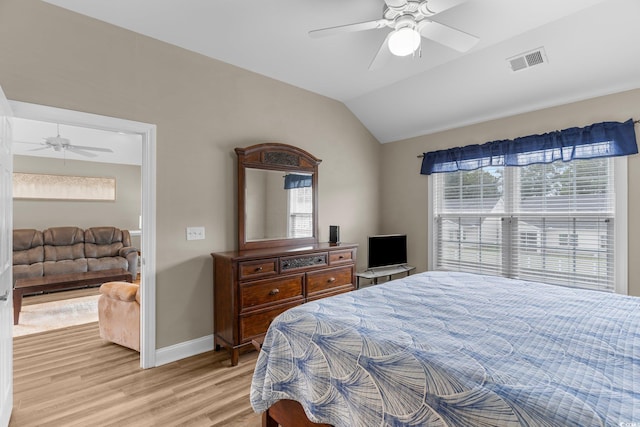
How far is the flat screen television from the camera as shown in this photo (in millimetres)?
4238

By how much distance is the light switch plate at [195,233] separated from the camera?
3.00 m

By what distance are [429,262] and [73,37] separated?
4431 millimetres

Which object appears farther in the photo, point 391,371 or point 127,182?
point 127,182

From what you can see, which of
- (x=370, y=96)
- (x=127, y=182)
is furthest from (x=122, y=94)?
(x=127, y=182)

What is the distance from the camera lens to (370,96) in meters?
4.15

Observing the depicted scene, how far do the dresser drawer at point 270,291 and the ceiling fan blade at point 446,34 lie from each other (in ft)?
7.83

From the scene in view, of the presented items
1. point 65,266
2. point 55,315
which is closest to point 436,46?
point 55,315

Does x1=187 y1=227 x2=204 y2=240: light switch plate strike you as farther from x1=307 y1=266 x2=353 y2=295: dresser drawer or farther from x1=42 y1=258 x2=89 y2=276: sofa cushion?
x1=42 y1=258 x2=89 y2=276: sofa cushion

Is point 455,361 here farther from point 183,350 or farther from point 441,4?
point 183,350

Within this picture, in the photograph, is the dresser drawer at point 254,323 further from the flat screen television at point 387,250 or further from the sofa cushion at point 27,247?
the sofa cushion at point 27,247

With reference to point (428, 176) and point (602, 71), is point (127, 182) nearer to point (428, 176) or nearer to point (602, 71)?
point (428, 176)

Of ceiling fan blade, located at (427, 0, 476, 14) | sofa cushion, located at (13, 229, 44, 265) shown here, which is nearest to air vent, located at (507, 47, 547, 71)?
ceiling fan blade, located at (427, 0, 476, 14)

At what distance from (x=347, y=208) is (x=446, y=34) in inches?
105

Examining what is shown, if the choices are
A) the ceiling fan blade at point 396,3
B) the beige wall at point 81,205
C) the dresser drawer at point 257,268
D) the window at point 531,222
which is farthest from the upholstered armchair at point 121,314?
the beige wall at point 81,205
